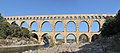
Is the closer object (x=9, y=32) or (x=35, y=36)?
(x=9, y=32)

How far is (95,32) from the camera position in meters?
101

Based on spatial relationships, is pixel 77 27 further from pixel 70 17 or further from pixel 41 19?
pixel 41 19

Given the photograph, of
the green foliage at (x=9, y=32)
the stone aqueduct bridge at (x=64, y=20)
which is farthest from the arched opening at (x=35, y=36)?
the green foliage at (x=9, y=32)

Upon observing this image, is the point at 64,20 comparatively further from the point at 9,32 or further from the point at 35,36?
the point at 9,32

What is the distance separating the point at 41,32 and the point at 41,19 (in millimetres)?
6747

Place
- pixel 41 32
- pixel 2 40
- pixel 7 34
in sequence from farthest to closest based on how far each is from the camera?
pixel 41 32, pixel 7 34, pixel 2 40

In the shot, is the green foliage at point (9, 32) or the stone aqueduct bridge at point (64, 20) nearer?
the green foliage at point (9, 32)

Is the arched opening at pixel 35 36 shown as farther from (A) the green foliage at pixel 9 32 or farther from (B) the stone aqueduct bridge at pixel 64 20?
(A) the green foliage at pixel 9 32

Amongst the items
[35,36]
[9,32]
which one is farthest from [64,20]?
[9,32]

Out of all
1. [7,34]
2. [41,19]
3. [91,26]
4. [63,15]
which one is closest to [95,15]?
[91,26]

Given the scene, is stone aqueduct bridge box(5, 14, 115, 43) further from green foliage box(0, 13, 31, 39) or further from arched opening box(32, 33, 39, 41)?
green foliage box(0, 13, 31, 39)

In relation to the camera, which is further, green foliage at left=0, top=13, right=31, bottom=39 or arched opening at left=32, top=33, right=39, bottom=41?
arched opening at left=32, top=33, right=39, bottom=41

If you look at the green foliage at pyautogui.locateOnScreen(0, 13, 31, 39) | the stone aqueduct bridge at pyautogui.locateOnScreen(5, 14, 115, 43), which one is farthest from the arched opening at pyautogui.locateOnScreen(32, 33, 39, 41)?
the green foliage at pyautogui.locateOnScreen(0, 13, 31, 39)

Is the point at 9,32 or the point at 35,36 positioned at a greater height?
the point at 9,32
